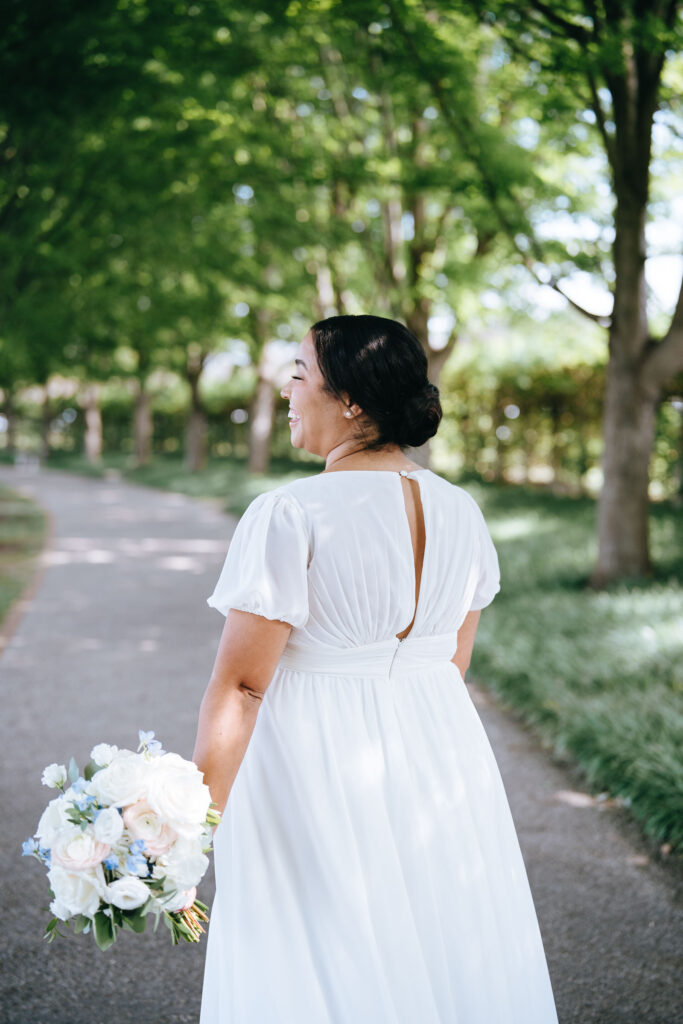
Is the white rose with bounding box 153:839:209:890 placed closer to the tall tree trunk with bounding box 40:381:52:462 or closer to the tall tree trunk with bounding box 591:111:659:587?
the tall tree trunk with bounding box 591:111:659:587

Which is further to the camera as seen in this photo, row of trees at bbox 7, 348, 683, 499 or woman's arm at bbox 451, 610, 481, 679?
row of trees at bbox 7, 348, 683, 499

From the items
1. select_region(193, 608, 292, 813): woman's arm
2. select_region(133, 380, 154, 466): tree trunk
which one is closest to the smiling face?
select_region(193, 608, 292, 813): woman's arm

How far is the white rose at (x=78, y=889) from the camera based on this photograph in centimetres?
158

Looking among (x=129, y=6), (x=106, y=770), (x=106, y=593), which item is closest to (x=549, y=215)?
(x=129, y=6)

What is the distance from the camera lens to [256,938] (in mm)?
1966

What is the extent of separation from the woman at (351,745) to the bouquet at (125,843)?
9.7 inches

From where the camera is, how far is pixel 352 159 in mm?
10703

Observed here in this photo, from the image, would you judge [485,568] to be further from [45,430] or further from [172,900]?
[45,430]

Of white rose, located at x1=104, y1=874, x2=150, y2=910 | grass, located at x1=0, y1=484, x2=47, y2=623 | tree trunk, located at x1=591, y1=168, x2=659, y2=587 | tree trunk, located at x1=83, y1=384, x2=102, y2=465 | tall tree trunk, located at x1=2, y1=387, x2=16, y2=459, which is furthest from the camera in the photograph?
tall tree trunk, located at x1=2, y1=387, x2=16, y2=459

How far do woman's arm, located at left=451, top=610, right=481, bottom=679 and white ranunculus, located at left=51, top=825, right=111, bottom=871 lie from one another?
3.91 feet

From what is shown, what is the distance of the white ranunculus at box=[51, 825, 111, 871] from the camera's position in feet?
5.16

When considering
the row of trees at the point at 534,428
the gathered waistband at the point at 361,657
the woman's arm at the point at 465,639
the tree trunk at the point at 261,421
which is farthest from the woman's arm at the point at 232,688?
the tree trunk at the point at 261,421

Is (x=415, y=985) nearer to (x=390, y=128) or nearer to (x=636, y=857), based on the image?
(x=636, y=857)

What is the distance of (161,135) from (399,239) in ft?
11.6
